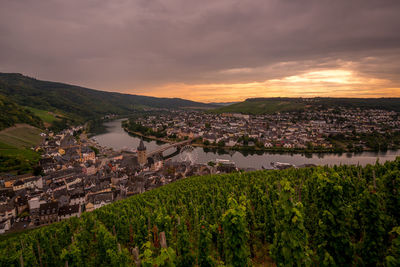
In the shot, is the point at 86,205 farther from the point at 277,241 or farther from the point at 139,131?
the point at 139,131

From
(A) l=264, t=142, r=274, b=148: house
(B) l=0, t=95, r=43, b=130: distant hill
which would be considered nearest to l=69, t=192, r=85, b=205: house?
(A) l=264, t=142, r=274, b=148: house

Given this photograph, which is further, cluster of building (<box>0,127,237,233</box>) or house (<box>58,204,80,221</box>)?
cluster of building (<box>0,127,237,233</box>)

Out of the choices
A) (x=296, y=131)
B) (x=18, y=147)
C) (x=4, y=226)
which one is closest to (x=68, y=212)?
(x=4, y=226)

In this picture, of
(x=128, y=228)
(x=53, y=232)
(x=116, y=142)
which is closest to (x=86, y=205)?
(x=53, y=232)

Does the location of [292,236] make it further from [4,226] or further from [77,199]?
[77,199]

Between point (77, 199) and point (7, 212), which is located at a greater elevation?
point (7, 212)

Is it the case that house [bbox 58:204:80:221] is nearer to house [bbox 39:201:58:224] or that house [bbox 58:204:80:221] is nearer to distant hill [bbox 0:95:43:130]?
house [bbox 39:201:58:224]

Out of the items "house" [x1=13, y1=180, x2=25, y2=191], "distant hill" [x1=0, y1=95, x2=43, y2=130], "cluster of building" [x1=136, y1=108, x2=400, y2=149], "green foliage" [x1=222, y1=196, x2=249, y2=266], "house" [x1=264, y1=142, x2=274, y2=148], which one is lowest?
"house" [x1=13, y1=180, x2=25, y2=191]

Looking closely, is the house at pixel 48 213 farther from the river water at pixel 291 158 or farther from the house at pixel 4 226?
the river water at pixel 291 158
